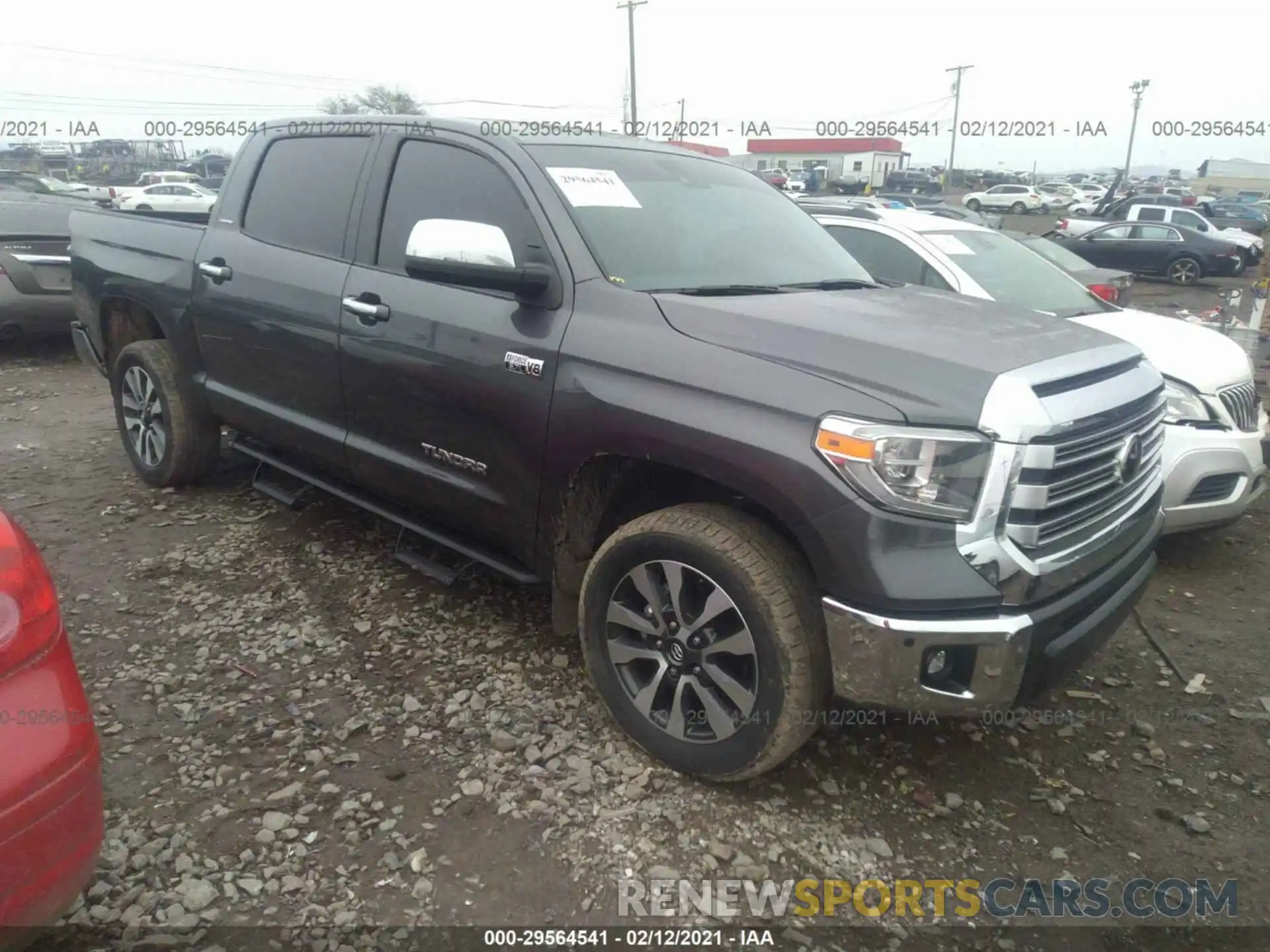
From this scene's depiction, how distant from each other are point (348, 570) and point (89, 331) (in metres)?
2.48

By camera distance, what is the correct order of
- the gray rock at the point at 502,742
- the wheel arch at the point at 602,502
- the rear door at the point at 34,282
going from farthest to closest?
the rear door at the point at 34,282, the gray rock at the point at 502,742, the wheel arch at the point at 602,502

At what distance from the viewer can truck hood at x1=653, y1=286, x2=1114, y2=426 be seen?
86.2 inches

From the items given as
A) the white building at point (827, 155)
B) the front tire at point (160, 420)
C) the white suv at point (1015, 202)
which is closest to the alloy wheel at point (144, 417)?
the front tire at point (160, 420)

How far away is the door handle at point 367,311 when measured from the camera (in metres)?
3.18

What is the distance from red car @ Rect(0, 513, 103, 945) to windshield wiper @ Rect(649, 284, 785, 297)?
1800 millimetres

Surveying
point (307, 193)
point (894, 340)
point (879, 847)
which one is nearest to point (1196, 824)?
point (879, 847)

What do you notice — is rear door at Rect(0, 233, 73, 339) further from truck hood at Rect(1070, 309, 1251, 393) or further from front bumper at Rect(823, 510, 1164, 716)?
truck hood at Rect(1070, 309, 1251, 393)

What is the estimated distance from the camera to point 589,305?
2.69 meters

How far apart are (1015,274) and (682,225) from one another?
329 centimetres

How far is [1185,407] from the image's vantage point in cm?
413

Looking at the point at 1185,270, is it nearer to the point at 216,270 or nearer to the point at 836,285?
the point at 836,285

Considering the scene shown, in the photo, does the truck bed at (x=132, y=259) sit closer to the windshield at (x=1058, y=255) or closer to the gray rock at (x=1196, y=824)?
the gray rock at (x=1196, y=824)

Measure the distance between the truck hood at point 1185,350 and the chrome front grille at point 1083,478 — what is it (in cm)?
147

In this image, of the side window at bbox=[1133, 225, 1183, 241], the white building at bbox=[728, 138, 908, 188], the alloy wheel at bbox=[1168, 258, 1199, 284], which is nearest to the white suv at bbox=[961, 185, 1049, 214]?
the white building at bbox=[728, 138, 908, 188]
